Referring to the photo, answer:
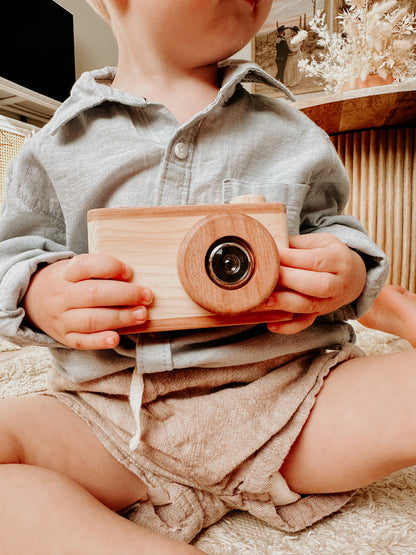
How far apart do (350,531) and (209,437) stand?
15 cm

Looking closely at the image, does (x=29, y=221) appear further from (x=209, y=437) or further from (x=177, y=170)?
(x=209, y=437)

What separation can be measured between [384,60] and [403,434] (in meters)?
1.25

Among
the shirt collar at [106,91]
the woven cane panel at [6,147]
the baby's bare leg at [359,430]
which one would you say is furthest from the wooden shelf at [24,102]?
the baby's bare leg at [359,430]

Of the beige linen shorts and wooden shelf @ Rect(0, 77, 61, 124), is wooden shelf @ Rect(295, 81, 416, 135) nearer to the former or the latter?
the beige linen shorts

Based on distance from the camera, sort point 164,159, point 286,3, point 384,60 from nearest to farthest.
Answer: point 164,159 → point 384,60 → point 286,3

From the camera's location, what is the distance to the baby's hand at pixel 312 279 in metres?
0.37

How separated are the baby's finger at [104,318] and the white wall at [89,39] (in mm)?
2782

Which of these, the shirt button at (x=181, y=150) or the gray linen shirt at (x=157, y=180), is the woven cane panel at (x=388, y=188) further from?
the shirt button at (x=181, y=150)

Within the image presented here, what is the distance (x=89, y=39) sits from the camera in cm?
276

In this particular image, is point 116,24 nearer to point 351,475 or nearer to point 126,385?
point 126,385

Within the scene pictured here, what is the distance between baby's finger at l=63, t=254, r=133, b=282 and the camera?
341 millimetres

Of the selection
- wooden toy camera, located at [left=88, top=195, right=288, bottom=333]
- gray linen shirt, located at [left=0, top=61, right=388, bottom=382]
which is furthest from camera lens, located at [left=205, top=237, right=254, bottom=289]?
gray linen shirt, located at [left=0, top=61, right=388, bottom=382]

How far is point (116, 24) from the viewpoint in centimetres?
54

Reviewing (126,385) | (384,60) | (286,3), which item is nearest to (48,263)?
(126,385)
